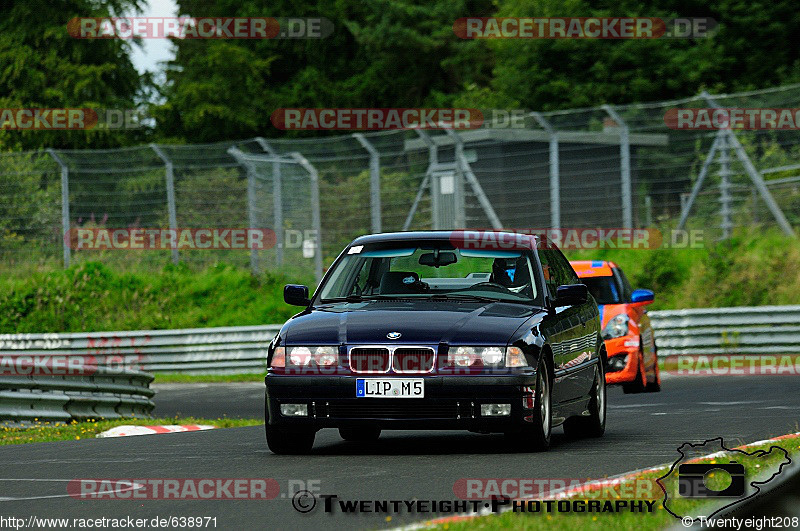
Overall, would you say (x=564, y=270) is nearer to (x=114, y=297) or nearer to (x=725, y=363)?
(x=725, y=363)

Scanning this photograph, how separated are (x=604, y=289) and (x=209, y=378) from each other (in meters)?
10.7

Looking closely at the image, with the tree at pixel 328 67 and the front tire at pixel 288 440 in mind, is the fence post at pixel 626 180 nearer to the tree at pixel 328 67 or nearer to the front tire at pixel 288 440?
the front tire at pixel 288 440

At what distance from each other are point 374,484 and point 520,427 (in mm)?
1783

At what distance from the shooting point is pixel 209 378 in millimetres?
27281

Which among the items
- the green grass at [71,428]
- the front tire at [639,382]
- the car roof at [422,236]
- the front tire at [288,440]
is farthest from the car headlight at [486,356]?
the front tire at [639,382]

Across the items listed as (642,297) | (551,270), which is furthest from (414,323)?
(642,297)

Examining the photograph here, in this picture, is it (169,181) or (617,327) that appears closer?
(617,327)

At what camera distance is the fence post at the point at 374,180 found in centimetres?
2880

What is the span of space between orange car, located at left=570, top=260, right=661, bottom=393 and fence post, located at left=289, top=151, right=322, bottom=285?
1151 centimetres

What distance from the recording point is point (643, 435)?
11.5 m

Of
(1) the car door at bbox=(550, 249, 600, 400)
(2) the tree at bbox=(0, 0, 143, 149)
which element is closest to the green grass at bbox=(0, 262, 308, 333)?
(2) the tree at bbox=(0, 0, 143, 149)

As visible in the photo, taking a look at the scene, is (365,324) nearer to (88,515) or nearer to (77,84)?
(88,515)

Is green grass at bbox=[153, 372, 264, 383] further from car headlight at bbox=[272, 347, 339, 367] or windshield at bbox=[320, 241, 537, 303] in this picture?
car headlight at bbox=[272, 347, 339, 367]

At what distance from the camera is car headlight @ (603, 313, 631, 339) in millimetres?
17906
